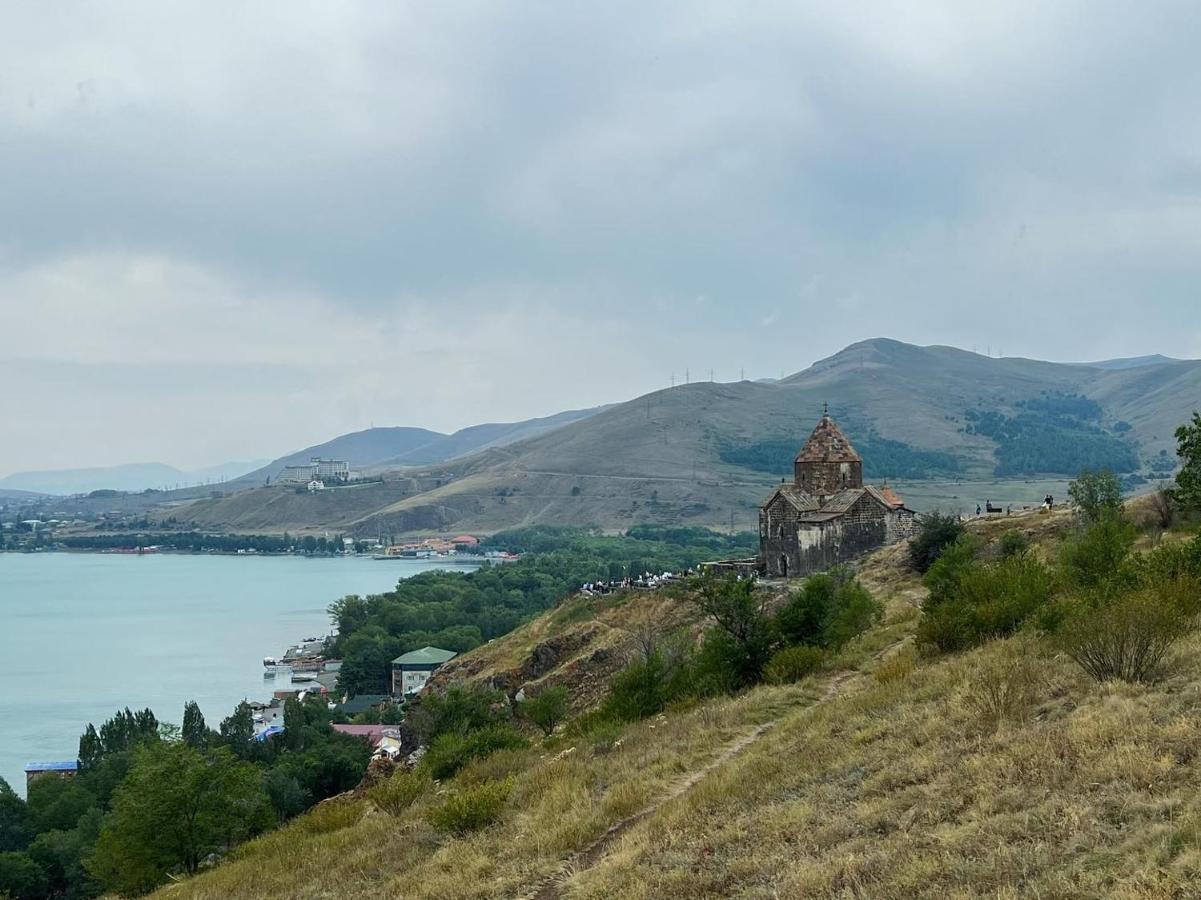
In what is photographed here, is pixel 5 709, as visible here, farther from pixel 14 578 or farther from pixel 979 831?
pixel 14 578

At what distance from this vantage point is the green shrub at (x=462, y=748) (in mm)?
17828

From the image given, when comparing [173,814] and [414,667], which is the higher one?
[173,814]

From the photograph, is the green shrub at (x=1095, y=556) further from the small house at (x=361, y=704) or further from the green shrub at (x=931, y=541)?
the small house at (x=361, y=704)

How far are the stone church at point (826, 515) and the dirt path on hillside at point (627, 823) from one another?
2066 centimetres

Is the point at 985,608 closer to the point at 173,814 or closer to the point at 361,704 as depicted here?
the point at 173,814

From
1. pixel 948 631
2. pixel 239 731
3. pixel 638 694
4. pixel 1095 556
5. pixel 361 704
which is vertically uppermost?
pixel 1095 556

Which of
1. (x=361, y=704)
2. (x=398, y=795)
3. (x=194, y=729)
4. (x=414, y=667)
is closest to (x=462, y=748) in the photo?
(x=398, y=795)

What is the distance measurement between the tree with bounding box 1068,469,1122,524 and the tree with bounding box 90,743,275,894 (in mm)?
20889

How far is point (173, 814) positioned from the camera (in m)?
19.8

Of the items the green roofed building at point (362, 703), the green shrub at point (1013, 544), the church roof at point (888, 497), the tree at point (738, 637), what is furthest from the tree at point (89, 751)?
the green shrub at point (1013, 544)

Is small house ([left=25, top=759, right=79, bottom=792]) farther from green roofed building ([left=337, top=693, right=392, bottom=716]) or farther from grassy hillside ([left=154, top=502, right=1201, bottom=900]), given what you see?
grassy hillside ([left=154, top=502, right=1201, bottom=900])

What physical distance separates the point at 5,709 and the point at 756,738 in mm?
62672

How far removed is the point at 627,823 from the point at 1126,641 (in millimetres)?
5422

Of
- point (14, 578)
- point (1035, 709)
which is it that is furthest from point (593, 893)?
point (14, 578)
